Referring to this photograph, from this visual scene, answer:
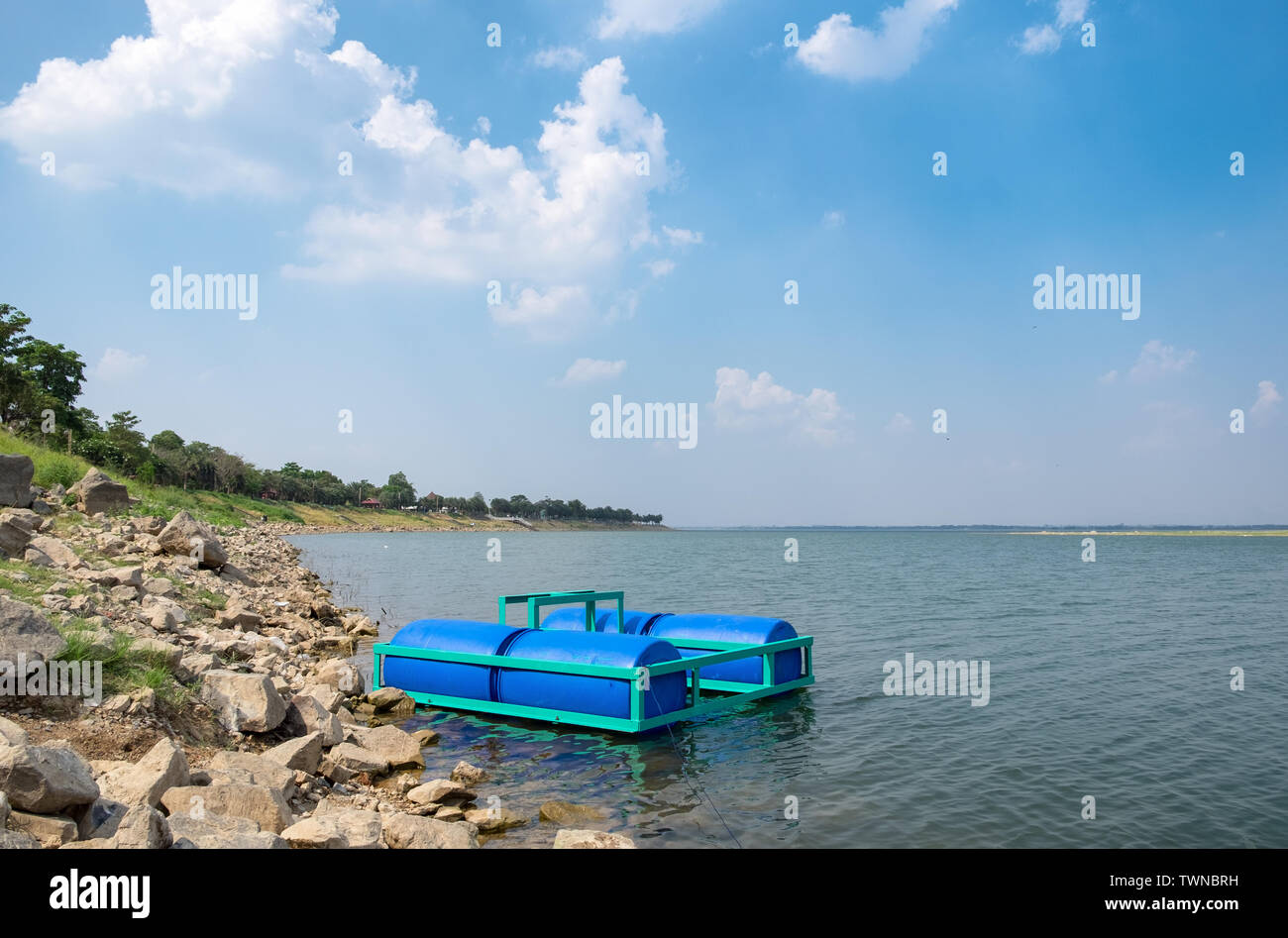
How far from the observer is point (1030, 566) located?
66.6 metres

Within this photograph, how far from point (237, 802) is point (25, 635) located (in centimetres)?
291

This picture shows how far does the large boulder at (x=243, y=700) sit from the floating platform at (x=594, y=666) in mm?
4173

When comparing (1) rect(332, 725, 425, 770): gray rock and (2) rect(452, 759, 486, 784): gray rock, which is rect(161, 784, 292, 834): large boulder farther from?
(1) rect(332, 725, 425, 770): gray rock

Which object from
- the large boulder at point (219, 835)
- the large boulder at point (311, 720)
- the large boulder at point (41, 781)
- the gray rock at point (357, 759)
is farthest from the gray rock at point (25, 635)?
the gray rock at point (357, 759)

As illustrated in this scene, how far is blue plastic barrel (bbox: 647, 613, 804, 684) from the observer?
51.8ft

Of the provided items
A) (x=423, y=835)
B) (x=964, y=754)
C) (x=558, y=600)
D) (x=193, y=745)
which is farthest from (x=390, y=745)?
(x=964, y=754)

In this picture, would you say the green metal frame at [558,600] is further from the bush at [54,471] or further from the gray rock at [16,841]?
the bush at [54,471]

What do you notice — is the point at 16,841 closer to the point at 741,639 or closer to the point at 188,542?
the point at 741,639

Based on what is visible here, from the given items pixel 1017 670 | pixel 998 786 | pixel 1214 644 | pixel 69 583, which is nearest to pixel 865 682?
pixel 1017 670

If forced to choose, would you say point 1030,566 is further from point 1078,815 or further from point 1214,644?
point 1078,815

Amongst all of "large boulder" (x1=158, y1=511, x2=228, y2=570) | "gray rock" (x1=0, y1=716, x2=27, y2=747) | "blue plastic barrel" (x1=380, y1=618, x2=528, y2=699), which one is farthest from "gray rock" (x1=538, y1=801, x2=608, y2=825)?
"large boulder" (x1=158, y1=511, x2=228, y2=570)

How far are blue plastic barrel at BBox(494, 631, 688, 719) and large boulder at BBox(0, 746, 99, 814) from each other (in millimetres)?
7702

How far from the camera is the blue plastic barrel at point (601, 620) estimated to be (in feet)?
56.4
